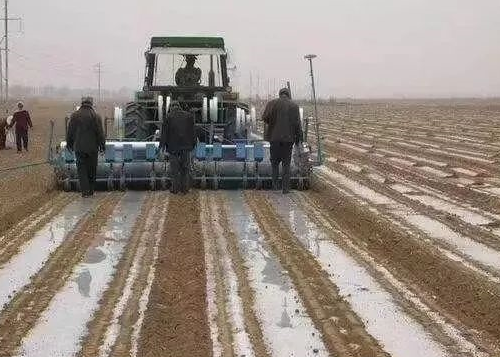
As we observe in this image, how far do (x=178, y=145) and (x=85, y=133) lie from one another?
146cm

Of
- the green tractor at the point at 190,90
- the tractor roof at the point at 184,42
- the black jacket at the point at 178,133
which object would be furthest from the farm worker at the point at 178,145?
the tractor roof at the point at 184,42

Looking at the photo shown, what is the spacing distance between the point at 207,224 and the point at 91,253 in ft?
6.83

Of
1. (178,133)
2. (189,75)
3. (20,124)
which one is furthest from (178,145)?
(20,124)

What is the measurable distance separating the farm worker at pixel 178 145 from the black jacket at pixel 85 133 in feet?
3.34

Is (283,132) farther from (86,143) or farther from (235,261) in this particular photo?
(235,261)

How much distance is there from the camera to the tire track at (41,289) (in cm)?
530

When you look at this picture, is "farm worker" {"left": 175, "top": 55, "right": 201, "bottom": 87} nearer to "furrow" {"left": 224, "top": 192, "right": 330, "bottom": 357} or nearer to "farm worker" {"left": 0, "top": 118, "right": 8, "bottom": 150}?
"furrow" {"left": 224, "top": 192, "right": 330, "bottom": 357}

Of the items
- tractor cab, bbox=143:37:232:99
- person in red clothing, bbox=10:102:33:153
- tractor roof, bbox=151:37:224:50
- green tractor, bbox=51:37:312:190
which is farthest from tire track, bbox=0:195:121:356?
person in red clothing, bbox=10:102:33:153

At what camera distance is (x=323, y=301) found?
6.10 meters

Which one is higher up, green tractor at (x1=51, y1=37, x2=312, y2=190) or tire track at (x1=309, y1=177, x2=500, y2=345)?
green tractor at (x1=51, y1=37, x2=312, y2=190)

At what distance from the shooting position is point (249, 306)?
234 inches

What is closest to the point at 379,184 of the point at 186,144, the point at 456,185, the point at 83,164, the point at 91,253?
the point at 456,185

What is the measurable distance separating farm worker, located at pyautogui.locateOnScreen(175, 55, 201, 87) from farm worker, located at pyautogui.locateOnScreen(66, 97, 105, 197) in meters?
3.17

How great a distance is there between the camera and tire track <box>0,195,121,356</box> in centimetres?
530
